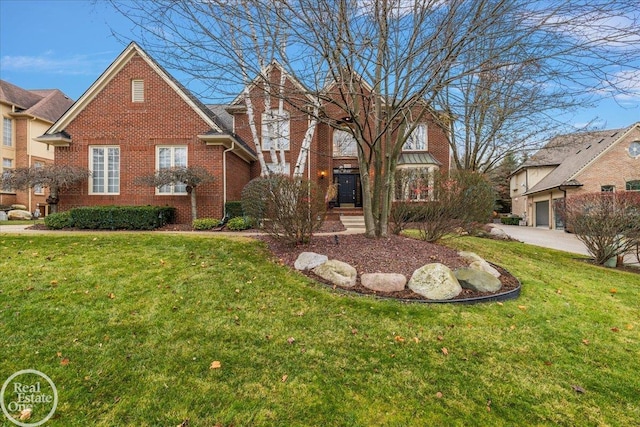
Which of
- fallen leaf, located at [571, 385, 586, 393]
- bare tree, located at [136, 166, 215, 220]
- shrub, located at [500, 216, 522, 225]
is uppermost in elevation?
bare tree, located at [136, 166, 215, 220]

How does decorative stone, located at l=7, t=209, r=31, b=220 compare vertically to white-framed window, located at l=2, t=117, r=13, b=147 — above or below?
below

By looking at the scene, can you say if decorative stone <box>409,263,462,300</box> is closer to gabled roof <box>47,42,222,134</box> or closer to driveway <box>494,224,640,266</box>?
driveway <box>494,224,640,266</box>

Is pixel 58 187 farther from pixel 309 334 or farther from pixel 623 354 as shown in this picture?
pixel 623 354

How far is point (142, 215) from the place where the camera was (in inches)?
411

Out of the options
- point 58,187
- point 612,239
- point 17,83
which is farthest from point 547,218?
point 17,83

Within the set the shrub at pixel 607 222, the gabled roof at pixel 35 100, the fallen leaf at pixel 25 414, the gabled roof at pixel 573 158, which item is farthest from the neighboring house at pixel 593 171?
the gabled roof at pixel 35 100

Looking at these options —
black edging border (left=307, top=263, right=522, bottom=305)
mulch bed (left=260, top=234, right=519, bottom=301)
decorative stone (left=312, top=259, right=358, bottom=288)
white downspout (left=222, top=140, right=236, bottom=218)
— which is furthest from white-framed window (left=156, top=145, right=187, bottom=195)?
black edging border (left=307, top=263, right=522, bottom=305)

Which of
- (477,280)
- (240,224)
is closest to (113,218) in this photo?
(240,224)

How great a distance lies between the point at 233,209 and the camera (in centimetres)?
1191

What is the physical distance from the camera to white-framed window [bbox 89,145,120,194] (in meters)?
12.4

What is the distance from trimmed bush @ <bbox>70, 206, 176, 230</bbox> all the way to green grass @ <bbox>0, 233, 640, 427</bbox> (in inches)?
181

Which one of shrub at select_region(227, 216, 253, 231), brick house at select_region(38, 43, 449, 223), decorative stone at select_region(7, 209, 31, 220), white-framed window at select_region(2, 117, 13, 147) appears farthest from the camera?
white-framed window at select_region(2, 117, 13, 147)

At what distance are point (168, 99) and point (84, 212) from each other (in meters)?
5.30

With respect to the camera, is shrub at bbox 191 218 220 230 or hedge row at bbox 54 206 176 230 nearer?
hedge row at bbox 54 206 176 230
